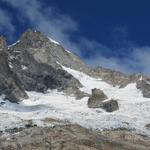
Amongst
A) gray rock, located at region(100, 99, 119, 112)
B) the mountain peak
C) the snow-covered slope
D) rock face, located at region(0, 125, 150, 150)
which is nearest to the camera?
rock face, located at region(0, 125, 150, 150)

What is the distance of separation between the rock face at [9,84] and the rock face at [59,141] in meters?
94.1

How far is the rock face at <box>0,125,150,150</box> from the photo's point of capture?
951 inches

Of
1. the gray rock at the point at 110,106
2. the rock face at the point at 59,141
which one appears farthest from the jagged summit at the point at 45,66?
the rock face at the point at 59,141

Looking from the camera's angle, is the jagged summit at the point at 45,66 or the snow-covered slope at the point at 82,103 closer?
the snow-covered slope at the point at 82,103

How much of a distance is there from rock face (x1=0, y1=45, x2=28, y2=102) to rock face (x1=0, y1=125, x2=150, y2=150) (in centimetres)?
9407

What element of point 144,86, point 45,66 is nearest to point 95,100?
point 144,86

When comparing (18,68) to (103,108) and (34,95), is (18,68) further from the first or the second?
(103,108)

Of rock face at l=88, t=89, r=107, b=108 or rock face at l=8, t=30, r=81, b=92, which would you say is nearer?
rock face at l=88, t=89, r=107, b=108

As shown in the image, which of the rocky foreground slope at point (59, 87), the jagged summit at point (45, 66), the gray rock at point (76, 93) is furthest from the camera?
the jagged summit at point (45, 66)

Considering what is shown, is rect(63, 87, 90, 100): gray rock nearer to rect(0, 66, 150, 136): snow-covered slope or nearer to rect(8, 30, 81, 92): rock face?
rect(0, 66, 150, 136): snow-covered slope

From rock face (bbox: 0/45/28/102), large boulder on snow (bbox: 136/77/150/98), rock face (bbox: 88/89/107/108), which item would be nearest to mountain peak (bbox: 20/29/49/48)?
rock face (bbox: 0/45/28/102)

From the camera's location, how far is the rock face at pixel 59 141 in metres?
24.2

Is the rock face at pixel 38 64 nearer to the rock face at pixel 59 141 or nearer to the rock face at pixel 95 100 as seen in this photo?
the rock face at pixel 95 100

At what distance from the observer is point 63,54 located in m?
173
